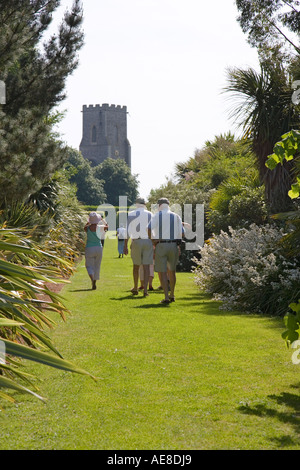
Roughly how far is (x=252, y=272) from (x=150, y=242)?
266 centimetres

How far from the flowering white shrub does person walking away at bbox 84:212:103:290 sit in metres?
2.28

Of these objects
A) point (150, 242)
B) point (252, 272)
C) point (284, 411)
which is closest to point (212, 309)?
point (252, 272)

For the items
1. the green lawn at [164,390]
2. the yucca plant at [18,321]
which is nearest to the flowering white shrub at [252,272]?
the green lawn at [164,390]

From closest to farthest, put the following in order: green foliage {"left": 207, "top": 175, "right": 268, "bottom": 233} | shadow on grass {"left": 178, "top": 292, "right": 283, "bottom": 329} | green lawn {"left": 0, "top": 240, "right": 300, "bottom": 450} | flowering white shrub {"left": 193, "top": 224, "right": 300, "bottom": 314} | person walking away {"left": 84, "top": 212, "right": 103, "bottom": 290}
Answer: green lawn {"left": 0, "top": 240, "right": 300, "bottom": 450}, shadow on grass {"left": 178, "top": 292, "right": 283, "bottom": 329}, flowering white shrub {"left": 193, "top": 224, "right": 300, "bottom": 314}, person walking away {"left": 84, "top": 212, "right": 103, "bottom": 290}, green foliage {"left": 207, "top": 175, "right": 268, "bottom": 233}

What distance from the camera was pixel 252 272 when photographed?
11.1m

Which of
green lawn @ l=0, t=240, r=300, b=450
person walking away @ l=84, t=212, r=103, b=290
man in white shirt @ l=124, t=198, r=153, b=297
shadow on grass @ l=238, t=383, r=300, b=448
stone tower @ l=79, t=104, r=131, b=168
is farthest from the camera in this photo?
stone tower @ l=79, t=104, r=131, b=168

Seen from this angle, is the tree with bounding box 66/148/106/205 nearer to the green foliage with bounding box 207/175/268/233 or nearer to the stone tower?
the stone tower

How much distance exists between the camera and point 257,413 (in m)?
5.18

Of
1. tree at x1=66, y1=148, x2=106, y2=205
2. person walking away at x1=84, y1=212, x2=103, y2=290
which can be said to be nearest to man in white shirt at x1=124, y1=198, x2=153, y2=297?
person walking away at x1=84, y1=212, x2=103, y2=290

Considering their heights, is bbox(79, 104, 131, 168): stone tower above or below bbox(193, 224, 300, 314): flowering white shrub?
above

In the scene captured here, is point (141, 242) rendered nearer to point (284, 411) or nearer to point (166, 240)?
point (166, 240)

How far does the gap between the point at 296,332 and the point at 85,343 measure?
329 cm

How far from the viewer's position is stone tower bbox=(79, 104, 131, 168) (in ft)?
463
